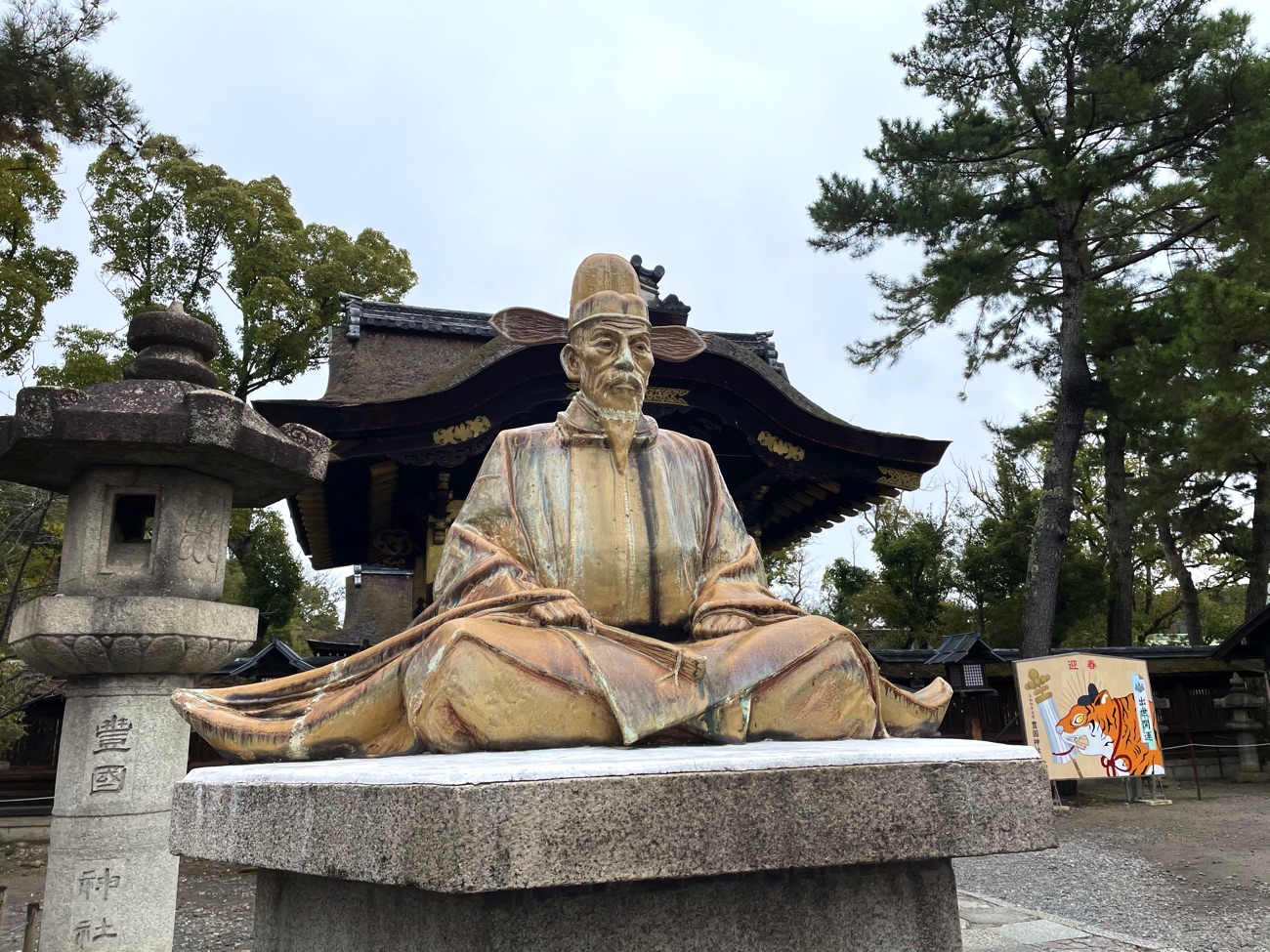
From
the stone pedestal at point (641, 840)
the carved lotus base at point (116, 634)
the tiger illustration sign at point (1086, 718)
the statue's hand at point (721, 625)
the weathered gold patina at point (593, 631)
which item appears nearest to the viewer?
the stone pedestal at point (641, 840)

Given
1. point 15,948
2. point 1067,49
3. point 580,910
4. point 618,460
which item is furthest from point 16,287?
point 1067,49

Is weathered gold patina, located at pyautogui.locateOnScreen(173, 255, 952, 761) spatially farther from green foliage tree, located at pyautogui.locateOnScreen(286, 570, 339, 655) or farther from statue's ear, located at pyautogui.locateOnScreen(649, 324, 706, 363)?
green foliage tree, located at pyautogui.locateOnScreen(286, 570, 339, 655)

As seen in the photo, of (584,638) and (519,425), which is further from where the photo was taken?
(519,425)

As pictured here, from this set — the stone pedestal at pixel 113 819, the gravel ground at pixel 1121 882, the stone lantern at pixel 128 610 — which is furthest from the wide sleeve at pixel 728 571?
the gravel ground at pixel 1121 882

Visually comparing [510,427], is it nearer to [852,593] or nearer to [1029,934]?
[1029,934]

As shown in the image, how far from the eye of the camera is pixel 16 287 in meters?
12.4

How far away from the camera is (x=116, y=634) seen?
4.48 meters

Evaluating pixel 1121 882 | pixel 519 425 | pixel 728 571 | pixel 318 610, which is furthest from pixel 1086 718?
pixel 318 610

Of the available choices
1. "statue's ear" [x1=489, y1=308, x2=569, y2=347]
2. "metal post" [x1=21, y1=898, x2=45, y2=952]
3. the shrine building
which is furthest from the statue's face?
the shrine building

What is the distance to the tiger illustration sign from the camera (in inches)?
372

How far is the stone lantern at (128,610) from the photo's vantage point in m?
4.41

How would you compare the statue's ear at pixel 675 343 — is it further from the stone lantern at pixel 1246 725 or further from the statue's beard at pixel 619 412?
the stone lantern at pixel 1246 725

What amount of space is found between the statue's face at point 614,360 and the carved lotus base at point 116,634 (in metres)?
2.96

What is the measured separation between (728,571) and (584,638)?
26.2 inches
